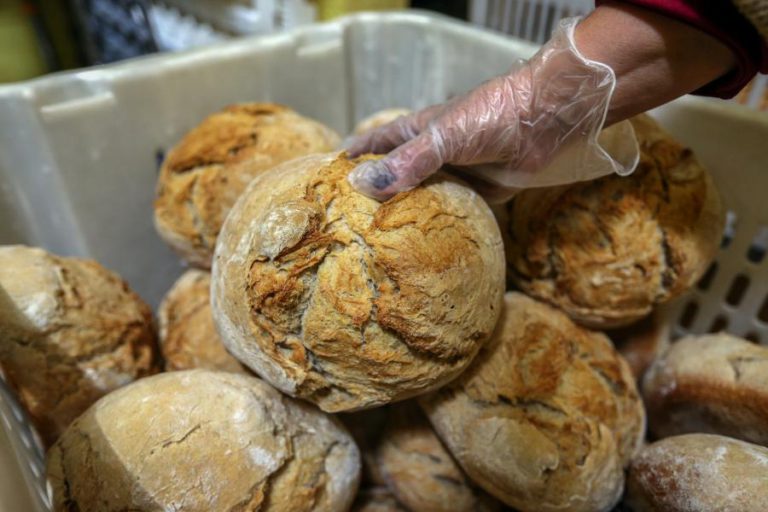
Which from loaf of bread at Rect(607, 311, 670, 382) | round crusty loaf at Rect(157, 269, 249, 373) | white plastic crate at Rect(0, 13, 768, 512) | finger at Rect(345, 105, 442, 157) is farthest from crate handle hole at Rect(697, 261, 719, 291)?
round crusty loaf at Rect(157, 269, 249, 373)

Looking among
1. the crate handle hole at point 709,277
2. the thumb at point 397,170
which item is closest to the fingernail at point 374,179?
the thumb at point 397,170

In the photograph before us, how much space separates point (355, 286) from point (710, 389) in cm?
63

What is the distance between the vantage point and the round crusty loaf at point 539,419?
80 cm

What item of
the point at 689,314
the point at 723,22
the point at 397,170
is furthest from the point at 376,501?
the point at 723,22

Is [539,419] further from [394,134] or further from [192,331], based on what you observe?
[192,331]

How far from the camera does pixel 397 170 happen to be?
704mm

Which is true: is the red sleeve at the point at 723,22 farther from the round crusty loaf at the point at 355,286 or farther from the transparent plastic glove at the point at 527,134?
the round crusty loaf at the point at 355,286

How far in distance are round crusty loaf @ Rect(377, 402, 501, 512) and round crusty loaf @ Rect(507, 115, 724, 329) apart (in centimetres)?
32

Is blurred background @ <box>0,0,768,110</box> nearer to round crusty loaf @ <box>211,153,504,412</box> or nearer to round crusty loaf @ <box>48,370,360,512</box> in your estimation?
round crusty loaf @ <box>211,153,504,412</box>

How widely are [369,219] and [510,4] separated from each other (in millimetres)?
1026

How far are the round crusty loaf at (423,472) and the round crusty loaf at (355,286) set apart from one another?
0.76 feet

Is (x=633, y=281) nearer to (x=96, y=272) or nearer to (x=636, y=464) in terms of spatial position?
(x=636, y=464)

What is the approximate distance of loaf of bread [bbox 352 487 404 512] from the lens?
3.21 feet

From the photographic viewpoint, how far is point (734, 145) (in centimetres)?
102
